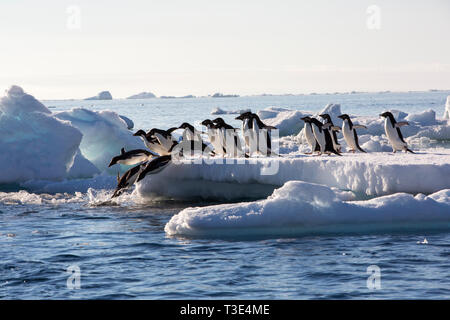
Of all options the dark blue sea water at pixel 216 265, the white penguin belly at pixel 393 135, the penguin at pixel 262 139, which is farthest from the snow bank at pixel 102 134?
the dark blue sea water at pixel 216 265

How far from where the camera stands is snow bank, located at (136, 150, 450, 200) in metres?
12.2

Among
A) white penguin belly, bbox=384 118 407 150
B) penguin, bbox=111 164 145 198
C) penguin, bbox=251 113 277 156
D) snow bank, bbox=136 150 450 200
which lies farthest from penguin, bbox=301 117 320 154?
penguin, bbox=111 164 145 198

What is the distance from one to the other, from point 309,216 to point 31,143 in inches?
422

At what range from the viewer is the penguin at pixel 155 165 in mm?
14031

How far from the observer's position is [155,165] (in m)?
14.1

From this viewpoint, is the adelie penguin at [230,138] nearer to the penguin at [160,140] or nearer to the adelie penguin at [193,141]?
the adelie penguin at [193,141]

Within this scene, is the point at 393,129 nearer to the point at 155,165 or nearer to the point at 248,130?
the point at 248,130

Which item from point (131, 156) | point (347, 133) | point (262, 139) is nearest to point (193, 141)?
point (131, 156)

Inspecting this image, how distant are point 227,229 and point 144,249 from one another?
1.26 metres

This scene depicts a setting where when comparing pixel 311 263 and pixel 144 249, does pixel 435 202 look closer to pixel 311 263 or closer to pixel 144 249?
pixel 311 263

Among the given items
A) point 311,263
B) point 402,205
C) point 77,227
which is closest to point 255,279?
point 311,263

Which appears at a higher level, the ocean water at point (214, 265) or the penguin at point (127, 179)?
the penguin at point (127, 179)

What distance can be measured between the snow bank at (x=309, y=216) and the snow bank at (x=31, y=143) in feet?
28.6
